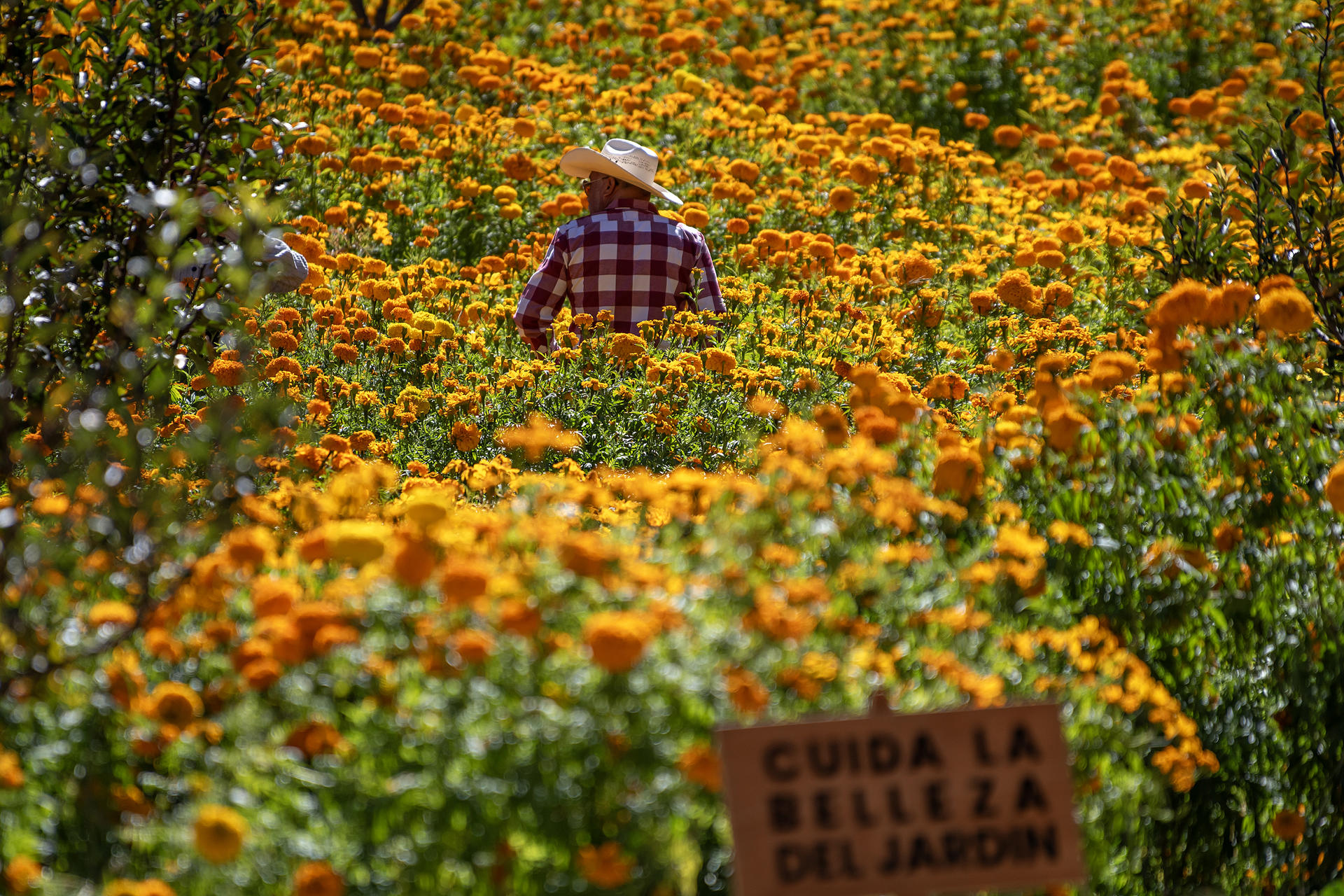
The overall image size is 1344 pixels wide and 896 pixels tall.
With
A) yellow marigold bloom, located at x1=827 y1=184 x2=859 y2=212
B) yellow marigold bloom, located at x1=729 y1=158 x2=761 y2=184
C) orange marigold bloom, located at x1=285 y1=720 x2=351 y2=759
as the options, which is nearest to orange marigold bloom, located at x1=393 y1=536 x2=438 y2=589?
→ orange marigold bloom, located at x1=285 y1=720 x2=351 y2=759

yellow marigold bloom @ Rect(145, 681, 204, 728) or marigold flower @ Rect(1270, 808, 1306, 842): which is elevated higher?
yellow marigold bloom @ Rect(145, 681, 204, 728)

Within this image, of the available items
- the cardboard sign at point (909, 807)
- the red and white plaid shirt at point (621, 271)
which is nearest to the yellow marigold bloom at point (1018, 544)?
the cardboard sign at point (909, 807)

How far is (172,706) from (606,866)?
0.67 meters

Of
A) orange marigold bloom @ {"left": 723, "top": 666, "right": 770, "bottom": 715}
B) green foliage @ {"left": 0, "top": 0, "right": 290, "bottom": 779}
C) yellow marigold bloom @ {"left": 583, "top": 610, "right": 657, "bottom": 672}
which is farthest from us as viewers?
green foliage @ {"left": 0, "top": 0, "right": 290, "bottom": 779}

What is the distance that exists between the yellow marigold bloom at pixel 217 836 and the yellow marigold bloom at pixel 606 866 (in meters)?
0.44

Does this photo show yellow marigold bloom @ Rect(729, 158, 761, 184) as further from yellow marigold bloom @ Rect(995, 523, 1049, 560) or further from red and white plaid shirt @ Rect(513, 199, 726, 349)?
yellow marigold bloom @ Rect(995, 523, 1049, 560)

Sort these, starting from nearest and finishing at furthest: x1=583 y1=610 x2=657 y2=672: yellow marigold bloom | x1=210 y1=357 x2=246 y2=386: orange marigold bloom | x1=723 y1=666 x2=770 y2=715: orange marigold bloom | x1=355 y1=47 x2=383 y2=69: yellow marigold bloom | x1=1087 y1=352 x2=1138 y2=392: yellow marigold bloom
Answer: x1=583 y1=610 x2=657 y2=672: yellow marigold bloom, x1=723 y1=666 x2=770 y2=715: orange marigold bloom, x1=1087 y1=352 x2=1138 y2=392: yellow marigold bloom, x1=210 y1=357 x2=246 y2=386: orange marigold bloom, x1=355 y1=47 x2=383 y2=69: yellow marigold bloom

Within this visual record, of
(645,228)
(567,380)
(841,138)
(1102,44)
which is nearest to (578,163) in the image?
(645,228)

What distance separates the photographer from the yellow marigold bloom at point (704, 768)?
1.78 m

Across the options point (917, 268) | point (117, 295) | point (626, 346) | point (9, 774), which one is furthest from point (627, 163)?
point (9, 774)

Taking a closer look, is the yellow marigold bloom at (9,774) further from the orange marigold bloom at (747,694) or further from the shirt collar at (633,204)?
the shirt collar at (633,204)

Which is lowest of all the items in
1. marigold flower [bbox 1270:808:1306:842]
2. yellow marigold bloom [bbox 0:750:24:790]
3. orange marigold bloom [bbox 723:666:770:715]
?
marigold flower [bbox 1270:808:1306:842]

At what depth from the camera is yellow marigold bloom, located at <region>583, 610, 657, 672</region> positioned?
67.8 inches

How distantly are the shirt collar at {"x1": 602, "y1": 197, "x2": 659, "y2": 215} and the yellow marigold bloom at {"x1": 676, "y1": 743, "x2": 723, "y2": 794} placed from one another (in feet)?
13.6
